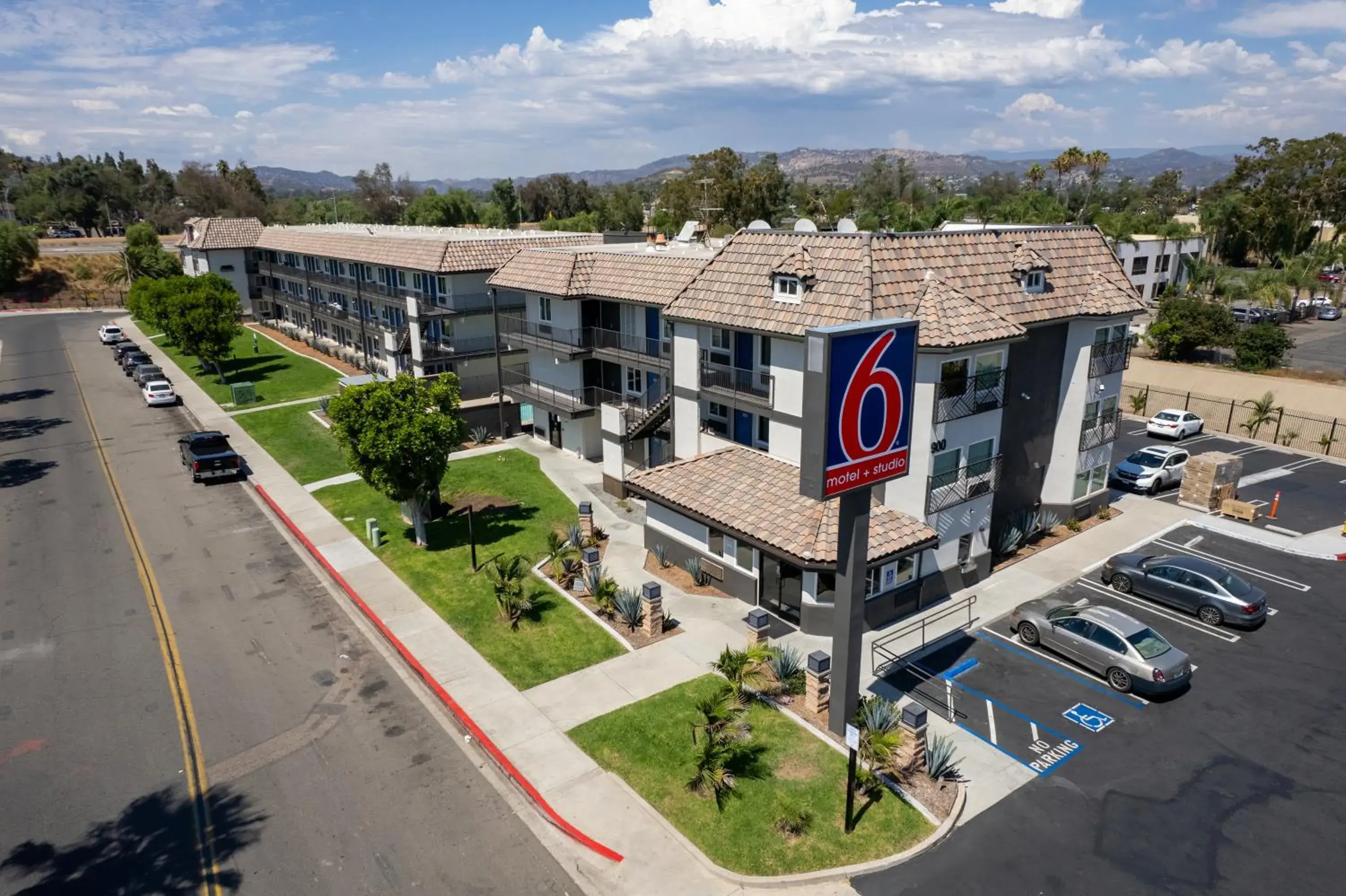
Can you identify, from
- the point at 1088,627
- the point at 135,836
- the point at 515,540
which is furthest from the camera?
the point at 515,540

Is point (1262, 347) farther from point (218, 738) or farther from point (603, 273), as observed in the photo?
point (218, 738)

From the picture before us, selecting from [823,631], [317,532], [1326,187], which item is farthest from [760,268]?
[1326,187]

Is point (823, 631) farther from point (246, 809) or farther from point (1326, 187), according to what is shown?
point (1326, 187)

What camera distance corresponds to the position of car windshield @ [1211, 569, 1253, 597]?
22.4 m

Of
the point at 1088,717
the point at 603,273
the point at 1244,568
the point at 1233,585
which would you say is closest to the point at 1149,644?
the point at 1088,717

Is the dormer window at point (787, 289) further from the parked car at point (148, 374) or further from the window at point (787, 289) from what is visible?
the parked car at point (148, 374)

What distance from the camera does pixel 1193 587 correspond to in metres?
23.0

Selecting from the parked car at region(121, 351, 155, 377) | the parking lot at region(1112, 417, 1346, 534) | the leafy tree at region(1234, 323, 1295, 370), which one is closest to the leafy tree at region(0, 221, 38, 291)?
the parked car at region(121, 351, 155, 377)

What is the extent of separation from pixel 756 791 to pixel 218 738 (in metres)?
12.0

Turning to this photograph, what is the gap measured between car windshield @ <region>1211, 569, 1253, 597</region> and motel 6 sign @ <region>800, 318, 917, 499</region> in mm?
13258

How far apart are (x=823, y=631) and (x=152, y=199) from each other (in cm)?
17719

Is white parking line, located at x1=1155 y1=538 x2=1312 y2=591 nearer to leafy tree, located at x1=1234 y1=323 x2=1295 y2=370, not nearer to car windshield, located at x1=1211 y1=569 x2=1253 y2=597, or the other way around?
car windshield, located at x1=1211 y1=569 x2=1253 y2=597

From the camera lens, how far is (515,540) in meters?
28.4

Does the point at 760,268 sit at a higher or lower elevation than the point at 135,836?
higher
